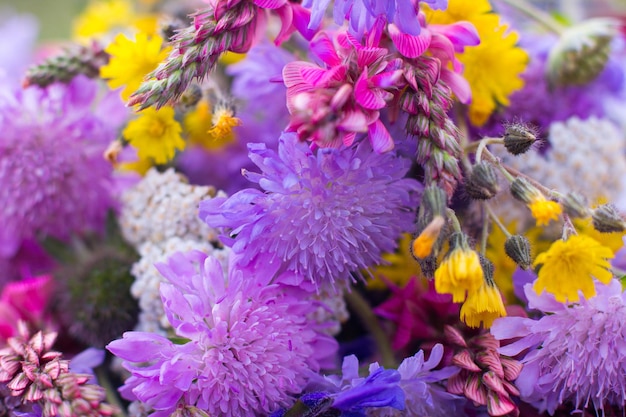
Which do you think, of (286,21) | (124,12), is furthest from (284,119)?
(124,12)

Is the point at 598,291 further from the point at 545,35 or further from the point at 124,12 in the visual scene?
the point at 124,12

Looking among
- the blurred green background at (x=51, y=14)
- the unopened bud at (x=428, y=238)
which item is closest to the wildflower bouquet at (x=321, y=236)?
the unopened bud at (x=428, y=238)

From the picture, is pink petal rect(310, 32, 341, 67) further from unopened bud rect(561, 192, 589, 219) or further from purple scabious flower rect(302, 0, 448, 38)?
unopened bud rect(561, 192, 589, 219)

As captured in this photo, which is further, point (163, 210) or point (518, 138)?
point (163, 210)

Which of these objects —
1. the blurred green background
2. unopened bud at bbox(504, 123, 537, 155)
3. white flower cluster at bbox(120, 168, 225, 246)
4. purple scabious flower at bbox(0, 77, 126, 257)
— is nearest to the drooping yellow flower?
unopened bud at bbox(504, 123, 537, 155)

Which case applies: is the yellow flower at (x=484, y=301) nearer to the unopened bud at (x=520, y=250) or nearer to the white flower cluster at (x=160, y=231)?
the unopened bud at (x=520, y=250)

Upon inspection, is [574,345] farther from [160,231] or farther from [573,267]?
[160,231]

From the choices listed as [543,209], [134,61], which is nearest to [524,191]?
[543,209]
